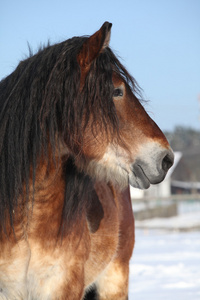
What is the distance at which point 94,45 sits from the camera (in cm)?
272

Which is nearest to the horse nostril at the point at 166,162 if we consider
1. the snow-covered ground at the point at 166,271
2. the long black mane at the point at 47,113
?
the long black mane at the point at 47,113

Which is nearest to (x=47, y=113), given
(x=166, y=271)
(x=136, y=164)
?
(x=136, y=164)

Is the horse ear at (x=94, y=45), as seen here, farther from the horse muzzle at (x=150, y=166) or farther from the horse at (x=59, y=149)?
the horse muzzle at (x=150, y=166)

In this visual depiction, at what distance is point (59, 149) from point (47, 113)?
225mm

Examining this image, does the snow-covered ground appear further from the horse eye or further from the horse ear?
the horse ear

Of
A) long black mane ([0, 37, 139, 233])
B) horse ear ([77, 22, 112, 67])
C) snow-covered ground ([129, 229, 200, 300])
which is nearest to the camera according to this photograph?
horse ear ([77, 22, 112, 67])

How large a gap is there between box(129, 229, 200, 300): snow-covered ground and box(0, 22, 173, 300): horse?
8.22 feet

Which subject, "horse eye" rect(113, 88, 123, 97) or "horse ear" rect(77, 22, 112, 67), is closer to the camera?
"horse ear" rect(77, 22, 112, 67)

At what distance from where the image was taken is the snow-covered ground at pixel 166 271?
530cm

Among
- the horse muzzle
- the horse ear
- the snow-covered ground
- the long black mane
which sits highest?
the horse ear

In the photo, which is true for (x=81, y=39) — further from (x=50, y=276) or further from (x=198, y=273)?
(x=198, y=273)

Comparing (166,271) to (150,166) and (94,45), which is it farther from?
(94,45)

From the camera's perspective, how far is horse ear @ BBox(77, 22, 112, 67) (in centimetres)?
267

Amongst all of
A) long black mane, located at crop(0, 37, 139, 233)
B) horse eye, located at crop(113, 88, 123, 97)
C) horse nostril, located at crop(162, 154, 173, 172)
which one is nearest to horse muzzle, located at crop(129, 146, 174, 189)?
horse nostril, located at crop(162, 154, 173, 172)
